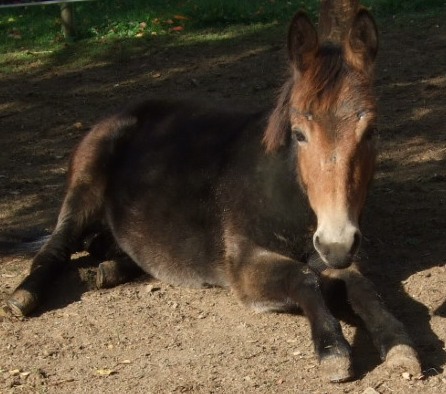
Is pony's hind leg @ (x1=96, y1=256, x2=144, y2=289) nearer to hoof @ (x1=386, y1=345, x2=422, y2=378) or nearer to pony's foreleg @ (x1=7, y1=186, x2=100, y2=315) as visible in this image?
pony's foreleg @ (x1=7, y1=186, x2=100, y2=315)

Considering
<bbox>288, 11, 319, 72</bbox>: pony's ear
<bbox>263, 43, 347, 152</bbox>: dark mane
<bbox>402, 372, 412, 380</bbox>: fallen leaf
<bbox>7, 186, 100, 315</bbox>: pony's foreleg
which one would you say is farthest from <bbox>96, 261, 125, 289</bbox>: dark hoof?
<bbox>402, 372, 412, 380</bbox>: fallen leaf

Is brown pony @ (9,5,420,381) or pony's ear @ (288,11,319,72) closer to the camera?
brown pony @ (9,5,420,381)

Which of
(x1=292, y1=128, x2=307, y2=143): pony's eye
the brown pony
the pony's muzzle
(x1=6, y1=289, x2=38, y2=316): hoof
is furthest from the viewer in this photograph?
(x1=6, y1=289, x2=38, y2=316): hoof

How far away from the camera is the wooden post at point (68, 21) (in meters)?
12.7

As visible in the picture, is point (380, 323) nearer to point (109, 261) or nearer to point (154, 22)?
point (109, 261)

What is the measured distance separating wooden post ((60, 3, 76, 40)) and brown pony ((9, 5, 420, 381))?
6.10 metres

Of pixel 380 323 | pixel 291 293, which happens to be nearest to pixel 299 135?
pixel 291 293

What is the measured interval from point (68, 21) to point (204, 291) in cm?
757

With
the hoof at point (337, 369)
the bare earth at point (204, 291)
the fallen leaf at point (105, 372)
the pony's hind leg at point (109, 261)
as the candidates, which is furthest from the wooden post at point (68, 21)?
the hoof at point (337, 369)

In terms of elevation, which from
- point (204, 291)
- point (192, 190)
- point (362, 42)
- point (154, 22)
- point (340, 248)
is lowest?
point (204, 291)

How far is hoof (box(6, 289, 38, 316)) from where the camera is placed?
5805mm

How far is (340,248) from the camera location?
4.56 m

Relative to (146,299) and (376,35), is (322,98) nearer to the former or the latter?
(376,35)

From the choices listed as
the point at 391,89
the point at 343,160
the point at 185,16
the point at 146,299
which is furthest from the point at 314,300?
the point at 185,16
